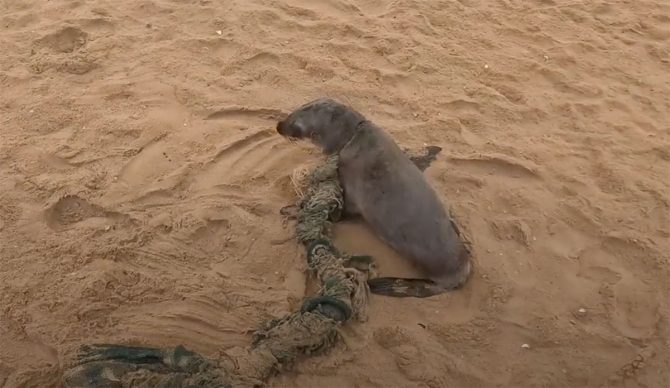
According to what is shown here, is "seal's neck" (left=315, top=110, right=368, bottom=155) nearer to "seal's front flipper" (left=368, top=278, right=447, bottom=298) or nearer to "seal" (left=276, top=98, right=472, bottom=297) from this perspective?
"seal" (left=276, top=98, right=472, bottom=297)

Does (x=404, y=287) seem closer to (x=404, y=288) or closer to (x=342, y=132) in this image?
(x=404, y=288)

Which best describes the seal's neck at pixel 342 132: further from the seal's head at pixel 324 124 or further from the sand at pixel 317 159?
the sand at pixel 317 159

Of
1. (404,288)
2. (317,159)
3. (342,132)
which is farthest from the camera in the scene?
(317,159)

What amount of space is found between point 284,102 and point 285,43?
63 centimetres

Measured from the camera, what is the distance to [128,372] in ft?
8.13

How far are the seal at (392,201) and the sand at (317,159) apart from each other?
0.09 meters

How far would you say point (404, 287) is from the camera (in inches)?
117

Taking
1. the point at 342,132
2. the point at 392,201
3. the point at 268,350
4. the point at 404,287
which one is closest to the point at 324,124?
the point at 342,132

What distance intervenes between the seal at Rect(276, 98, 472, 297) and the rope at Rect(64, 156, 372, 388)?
0.18 meters

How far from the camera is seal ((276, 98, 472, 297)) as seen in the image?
2998 millimetres

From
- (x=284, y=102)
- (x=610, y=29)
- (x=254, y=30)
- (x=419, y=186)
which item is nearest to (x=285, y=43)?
(x=254, y=30)

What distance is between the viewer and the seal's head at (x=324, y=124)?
352 cm

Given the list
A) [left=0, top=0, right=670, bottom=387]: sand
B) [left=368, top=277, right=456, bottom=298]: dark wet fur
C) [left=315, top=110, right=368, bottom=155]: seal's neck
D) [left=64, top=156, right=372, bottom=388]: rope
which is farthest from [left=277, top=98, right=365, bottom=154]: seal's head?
[left=368, top=277, right=456, bottom=298]: dark wet fur

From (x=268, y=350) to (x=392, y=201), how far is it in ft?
3.06
